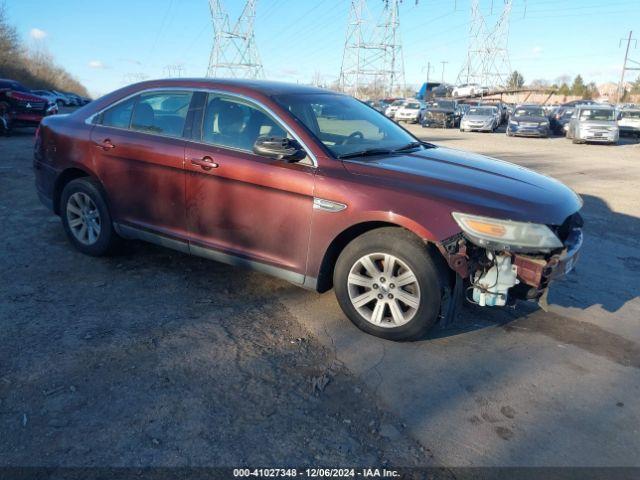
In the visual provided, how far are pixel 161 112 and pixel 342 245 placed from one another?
2074 mm

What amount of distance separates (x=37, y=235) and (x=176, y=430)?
13.1ft

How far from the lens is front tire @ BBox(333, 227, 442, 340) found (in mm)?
3297

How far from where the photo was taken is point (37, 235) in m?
5.54

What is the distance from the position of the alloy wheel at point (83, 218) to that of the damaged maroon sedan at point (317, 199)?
15mm

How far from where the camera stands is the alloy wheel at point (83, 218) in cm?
482

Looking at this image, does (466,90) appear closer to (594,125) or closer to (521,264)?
(594,125)

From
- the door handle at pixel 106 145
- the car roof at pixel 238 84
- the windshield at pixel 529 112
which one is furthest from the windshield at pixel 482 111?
the door handle at pixel 106 145

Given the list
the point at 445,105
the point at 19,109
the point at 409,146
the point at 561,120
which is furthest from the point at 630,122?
the point at 19,109

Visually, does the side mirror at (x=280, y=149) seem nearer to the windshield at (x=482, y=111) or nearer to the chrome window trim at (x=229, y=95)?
the chrome window trim at (x=229, y=95)

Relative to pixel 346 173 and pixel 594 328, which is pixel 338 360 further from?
pixel 594 328

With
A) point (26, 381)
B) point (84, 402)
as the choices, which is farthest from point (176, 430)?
point (26, 381)

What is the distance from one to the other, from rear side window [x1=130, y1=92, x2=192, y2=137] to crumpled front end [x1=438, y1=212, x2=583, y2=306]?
2.47 metres

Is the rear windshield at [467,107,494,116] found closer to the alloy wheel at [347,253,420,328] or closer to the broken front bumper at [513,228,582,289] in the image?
the broken front bumper at [513,228,582,289]

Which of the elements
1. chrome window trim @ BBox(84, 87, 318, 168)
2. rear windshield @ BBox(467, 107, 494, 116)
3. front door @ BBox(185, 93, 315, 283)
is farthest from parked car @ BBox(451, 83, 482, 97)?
front door @ BBox(185, 93, 315, 283)
